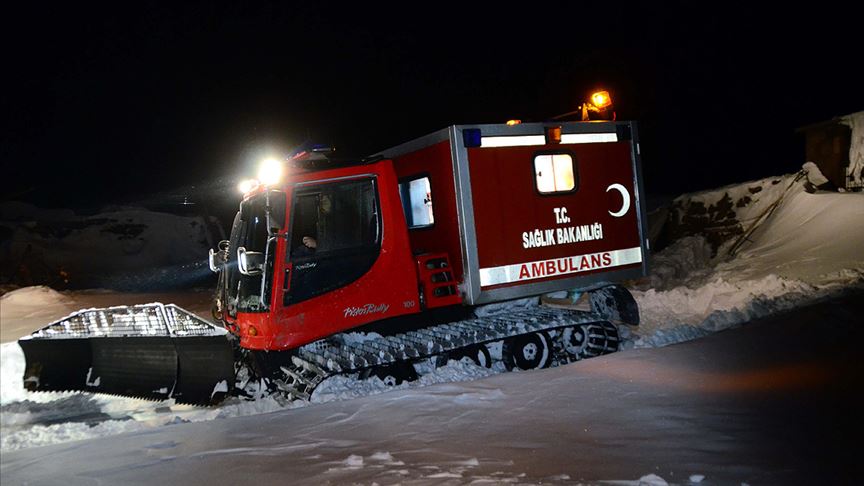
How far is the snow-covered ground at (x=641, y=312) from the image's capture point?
5.70 m

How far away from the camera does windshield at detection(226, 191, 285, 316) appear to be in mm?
6660

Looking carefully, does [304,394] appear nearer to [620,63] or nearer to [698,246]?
[698,246]

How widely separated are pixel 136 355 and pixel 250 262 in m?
2.06

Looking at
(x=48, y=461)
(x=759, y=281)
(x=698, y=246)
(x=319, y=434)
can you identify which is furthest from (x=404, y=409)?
(x=698, y=246)

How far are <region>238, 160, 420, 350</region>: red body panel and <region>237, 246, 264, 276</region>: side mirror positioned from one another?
198mm

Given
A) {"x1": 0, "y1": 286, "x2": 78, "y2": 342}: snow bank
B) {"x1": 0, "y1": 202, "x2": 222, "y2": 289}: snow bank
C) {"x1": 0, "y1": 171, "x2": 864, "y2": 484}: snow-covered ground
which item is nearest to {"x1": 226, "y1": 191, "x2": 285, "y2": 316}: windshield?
{"x1": 0, "y1": 171, "x2": 864, "y2": 484}: snow-covered ground

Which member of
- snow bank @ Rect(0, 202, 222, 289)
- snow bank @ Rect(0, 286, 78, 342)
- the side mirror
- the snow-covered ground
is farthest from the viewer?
snow bank @ Rect(0, 202, 222, 289)

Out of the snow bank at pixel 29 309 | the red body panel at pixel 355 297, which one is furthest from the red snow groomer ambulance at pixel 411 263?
the snow bank at pixel 29 309

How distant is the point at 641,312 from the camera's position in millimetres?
11273

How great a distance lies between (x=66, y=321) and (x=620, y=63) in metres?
49.5

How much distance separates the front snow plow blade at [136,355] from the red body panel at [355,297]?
0.46 metres

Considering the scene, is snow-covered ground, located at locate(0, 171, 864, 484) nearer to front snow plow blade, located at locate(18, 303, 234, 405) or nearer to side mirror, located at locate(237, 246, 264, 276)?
front snow plow blade, located at locate(18, 303, 234, 405)

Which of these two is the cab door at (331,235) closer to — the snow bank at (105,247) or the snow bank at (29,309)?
the snow bank at (29,309)

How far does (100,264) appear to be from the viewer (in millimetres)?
25484
